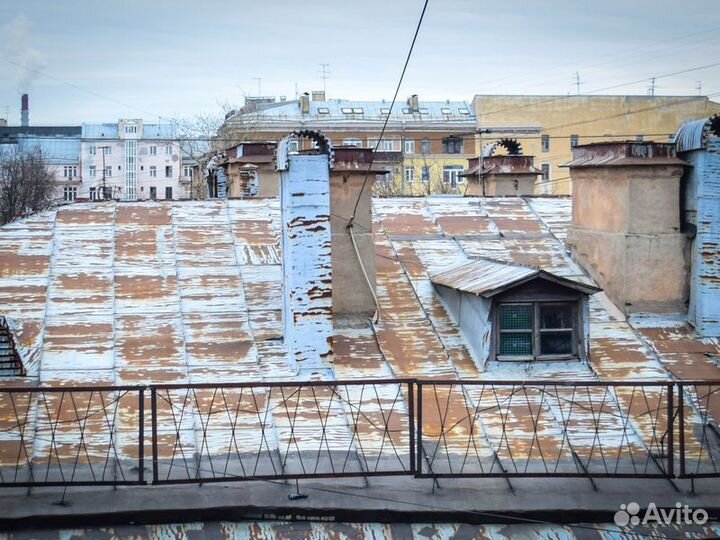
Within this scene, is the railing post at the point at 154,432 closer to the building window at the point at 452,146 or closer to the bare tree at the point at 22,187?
the bare tree at the point at 22,187

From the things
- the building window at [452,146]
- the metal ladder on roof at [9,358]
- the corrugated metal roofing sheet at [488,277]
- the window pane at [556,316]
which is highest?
the building window at [452,146]

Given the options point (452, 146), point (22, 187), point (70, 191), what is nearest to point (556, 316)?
point (22, 187)

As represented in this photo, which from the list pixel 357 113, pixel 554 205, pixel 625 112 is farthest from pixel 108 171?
pixel 554 205

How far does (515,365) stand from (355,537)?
3262mm

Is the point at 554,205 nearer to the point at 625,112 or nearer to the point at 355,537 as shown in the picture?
the point at 355,537

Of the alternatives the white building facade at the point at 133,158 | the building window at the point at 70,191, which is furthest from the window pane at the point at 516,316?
the white building facade at the point at 133,158

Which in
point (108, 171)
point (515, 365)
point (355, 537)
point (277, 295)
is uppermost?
point (108, 171)

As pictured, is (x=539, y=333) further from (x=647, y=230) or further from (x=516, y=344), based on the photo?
(x=647, y=230)

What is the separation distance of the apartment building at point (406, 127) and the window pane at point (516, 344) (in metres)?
47.0

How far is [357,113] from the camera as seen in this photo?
201 ft

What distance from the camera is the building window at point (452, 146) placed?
2419 inches

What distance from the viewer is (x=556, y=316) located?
1098 centimetres

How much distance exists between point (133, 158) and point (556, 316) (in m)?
76.2

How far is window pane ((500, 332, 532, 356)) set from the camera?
10906 mm
